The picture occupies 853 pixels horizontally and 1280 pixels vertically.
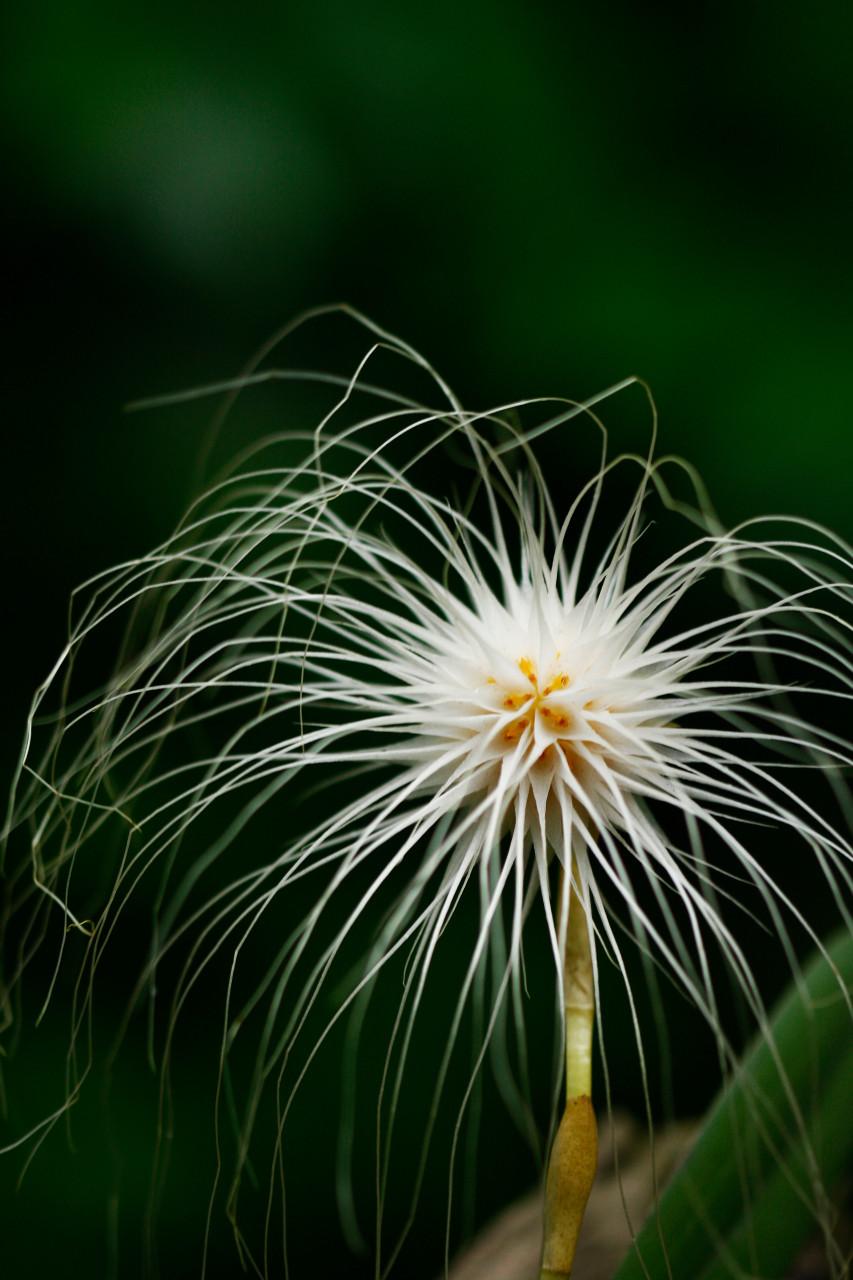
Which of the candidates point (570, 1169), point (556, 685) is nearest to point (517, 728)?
point (556, 685)

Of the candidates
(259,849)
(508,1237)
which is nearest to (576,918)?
(508,1237)

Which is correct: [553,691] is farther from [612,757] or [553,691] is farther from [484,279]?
[484,279]

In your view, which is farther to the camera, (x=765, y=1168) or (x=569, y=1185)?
(x=765, y=1168)

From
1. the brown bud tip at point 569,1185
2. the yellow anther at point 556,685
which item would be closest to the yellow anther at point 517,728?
the yellow anther at point 556,685

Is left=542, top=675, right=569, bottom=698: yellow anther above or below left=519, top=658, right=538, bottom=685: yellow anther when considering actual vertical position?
below

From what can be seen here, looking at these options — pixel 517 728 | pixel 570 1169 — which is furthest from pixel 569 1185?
pixel 517 728

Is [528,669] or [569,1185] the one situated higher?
[528,669]

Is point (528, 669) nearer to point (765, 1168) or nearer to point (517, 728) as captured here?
point (517, 728)

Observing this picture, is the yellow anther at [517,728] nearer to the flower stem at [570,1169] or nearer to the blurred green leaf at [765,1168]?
the flower stem at [570,1169]

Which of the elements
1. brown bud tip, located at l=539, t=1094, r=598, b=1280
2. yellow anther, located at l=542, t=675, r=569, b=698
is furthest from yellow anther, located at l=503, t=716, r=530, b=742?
brown bud tip, located at l=539, t=1094, r=598, b=1280

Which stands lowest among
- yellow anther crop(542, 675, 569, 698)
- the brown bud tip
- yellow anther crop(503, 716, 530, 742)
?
the brown bud tip

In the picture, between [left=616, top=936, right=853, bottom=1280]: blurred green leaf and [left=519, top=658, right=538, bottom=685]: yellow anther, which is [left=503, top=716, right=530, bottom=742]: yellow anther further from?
[left=616, top=936, right=853, bottom=1280]: blurred green leaf
